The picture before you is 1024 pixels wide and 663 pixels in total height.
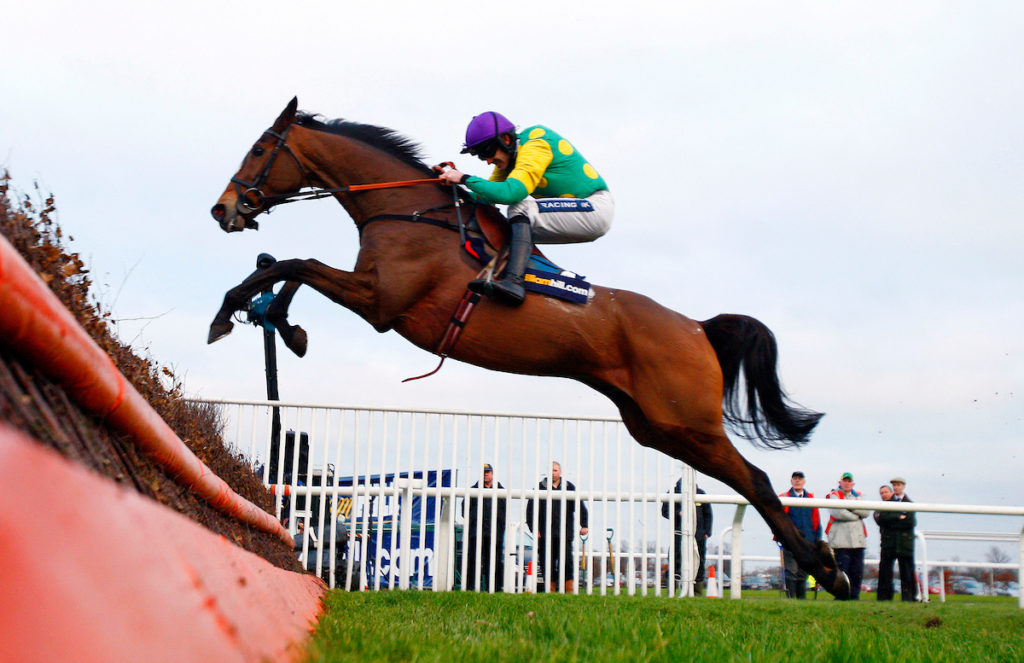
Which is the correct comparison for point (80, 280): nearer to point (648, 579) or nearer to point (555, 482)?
point (555, 482)

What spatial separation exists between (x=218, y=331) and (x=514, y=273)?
1.91 m

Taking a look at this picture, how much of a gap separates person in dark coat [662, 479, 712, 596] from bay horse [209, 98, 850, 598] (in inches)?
167

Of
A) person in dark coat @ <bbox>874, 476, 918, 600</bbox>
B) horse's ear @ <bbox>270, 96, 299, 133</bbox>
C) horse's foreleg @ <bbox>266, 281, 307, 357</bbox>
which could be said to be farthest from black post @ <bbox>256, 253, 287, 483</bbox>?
person in dark coat @ <bbox>874, 476, 918, 600</bbox>

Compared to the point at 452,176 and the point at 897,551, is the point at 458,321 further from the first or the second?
the point at 897,551

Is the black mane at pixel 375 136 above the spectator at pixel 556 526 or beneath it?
above

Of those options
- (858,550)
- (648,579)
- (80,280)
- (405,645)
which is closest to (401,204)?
(80,280)

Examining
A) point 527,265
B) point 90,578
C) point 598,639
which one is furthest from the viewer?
point 527,265

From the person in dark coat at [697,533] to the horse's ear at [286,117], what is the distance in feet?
20.7

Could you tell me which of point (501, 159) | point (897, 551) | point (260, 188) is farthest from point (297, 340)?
point (897, 551)

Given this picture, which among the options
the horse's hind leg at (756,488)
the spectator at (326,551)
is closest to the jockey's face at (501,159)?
the horse's hind leg at (756,488)

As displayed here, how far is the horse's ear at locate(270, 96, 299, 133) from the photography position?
6355 millimetres

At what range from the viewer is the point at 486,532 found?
10.6 metres

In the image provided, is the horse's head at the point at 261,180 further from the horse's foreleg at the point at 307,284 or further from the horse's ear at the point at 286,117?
the horse's foreleg at the point at 307,284

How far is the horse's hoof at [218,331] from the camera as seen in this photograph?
18.6ft
